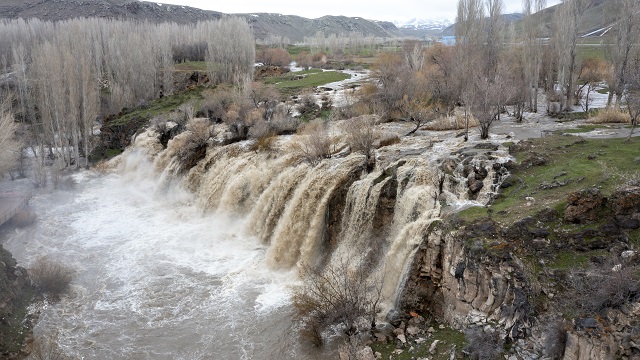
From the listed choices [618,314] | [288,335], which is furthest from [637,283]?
[288,335]

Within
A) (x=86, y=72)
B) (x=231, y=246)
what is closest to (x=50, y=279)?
(x=231, y=246)

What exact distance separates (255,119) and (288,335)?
1543 centimetres

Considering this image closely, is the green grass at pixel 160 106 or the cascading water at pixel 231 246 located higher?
the green grass at pixel 160 106

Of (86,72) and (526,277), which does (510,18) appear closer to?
(86,72)

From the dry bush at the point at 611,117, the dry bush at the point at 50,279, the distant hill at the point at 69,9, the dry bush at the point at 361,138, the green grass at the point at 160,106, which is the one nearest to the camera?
the dry bush at the point at 50,279

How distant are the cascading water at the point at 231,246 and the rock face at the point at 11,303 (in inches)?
27.6

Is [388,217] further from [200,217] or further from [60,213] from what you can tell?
[60,213]

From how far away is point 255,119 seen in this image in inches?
985

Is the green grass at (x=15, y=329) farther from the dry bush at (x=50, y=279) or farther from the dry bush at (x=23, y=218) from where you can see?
the dry bush at (x=23, y=218)

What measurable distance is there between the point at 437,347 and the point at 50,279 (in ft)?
40.5

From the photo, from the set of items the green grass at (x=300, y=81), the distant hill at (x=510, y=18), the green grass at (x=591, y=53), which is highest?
the distant hill at (x=510, y=18)

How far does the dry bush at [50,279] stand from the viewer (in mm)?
14419

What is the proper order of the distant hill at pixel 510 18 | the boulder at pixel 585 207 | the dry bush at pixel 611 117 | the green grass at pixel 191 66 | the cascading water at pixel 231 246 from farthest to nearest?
the green grass at pixel 191 66 < the distant hill at pixel 510 18 < the dry bush at pixel 611 117 < the cascading water at pixel 231 246 < the boulder at pixel 585 207

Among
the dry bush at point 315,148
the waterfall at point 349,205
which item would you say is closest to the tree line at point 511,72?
the waterfall at point 349,205
